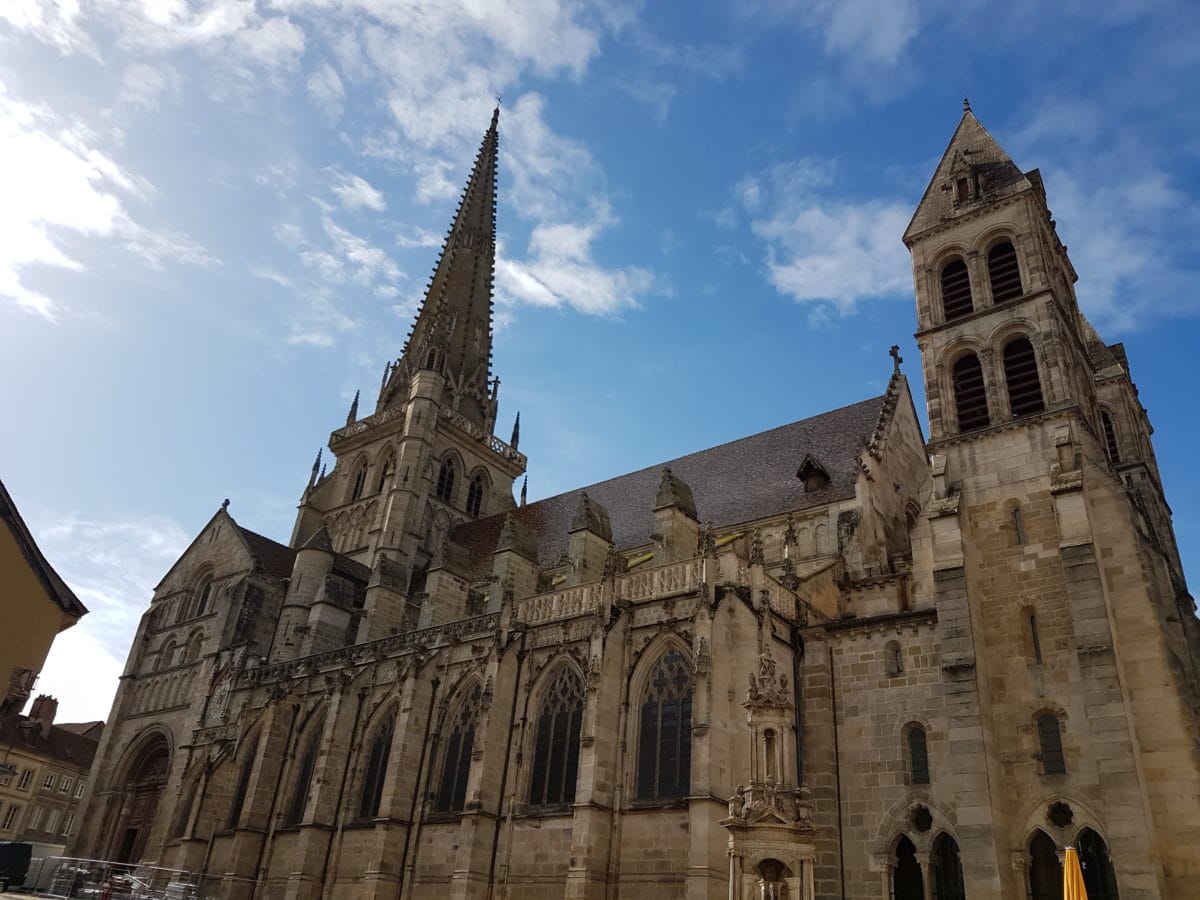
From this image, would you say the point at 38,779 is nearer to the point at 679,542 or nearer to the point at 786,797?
the point at 679,542

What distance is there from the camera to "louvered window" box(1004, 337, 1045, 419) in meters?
20.7

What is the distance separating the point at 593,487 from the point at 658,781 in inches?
692

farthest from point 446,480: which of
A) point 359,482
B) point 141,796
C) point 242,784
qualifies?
point 141,796

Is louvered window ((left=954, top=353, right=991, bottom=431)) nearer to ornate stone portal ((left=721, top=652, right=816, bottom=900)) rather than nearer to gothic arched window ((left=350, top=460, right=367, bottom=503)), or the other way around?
ornate stone portal ((left=721, top=652, right=816, bottom=900))

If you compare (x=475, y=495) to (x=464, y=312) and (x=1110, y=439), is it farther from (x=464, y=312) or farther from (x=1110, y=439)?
(x=1110, y=439)

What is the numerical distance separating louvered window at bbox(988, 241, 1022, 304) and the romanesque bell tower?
2.2 inches

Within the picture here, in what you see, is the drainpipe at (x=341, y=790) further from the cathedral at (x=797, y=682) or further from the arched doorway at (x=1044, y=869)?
the arched doorway at (x=1044, y=869)

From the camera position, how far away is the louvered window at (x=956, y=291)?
76.5 ft

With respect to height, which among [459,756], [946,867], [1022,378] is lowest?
[946,867]

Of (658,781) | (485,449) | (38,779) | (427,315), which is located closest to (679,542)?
(658,781)

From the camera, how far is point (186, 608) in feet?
119

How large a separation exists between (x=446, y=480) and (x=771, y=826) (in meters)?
30.4

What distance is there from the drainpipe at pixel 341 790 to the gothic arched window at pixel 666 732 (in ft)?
31.6

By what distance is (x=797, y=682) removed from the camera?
63.9ft
